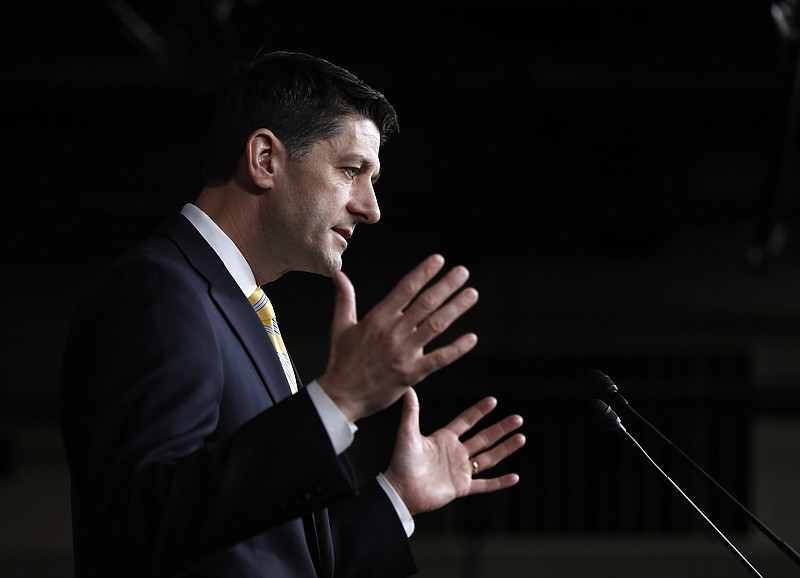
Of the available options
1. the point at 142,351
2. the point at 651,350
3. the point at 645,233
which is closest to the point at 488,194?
the point at 645,233

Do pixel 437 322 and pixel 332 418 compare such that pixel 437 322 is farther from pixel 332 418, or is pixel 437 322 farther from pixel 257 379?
pixel 257 379

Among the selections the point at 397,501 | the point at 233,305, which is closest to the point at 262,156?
the point at 233,305

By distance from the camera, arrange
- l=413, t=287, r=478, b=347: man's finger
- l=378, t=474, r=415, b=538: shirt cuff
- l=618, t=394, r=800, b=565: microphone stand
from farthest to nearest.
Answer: l=378, t=474, r=415, b=538: shirt cuff < l=618, t=394, r=800, b=565: microphone stand < l=413, t=287, r=478, b=347: man's finger

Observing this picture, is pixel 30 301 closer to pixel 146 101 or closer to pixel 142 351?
pixel 146 101

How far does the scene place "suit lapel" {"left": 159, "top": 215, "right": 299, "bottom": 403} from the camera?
116cm

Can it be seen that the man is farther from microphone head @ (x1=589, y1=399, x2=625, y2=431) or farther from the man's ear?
microphone head @ (x1=589, y1=399, x2=625, y2=431)

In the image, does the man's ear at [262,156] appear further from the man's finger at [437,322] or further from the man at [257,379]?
the man's finger at [437,322]

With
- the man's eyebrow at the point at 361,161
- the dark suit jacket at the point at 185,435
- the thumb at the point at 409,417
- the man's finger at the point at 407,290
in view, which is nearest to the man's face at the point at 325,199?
the man's eyebrow at the point at 361,161

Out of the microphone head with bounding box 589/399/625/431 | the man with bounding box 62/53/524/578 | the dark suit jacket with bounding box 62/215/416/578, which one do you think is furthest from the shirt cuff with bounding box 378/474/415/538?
the microphone head with bounding box 589/399/625/431

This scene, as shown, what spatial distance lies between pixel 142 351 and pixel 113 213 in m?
4.12

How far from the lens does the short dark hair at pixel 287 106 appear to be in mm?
1253

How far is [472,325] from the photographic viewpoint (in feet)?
20.1

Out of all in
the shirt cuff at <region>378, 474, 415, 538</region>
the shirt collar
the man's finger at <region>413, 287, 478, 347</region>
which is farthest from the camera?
the shirt cuff at <region>378, 474, 415, 538</region>

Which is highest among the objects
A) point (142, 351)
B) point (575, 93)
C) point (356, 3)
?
point (356, 3)
